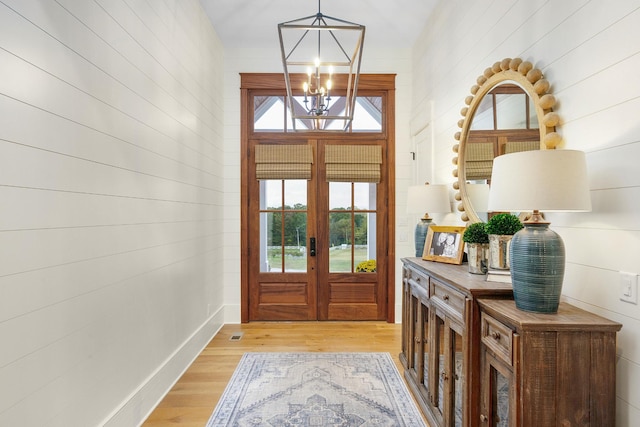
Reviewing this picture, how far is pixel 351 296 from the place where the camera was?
413 cm

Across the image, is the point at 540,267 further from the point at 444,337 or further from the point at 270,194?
the point at 270,194

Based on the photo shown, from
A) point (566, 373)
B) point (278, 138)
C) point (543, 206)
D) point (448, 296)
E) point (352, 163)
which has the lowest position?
point (566, 373)

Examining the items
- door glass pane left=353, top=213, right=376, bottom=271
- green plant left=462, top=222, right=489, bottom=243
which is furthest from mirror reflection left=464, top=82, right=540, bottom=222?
door glass pane left=353, top=213, right=376, bottom=271

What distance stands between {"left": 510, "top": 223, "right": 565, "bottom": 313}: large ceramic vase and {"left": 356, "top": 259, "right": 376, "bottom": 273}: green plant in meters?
2.84

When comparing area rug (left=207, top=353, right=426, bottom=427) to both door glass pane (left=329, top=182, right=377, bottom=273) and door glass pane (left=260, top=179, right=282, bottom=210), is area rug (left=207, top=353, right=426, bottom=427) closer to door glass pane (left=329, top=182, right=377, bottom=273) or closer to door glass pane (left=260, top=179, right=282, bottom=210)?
door glass pane (left=329, top=182, right=377, bottom=273)

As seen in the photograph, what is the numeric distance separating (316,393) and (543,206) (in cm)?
204

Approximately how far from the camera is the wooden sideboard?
119 cm

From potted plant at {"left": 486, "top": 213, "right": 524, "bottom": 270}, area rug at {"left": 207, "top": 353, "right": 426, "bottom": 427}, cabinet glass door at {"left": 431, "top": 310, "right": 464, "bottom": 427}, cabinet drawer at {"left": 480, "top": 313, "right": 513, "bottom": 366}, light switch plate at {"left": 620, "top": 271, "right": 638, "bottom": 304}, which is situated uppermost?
potted plant at {"left": 486, "top": 213, "right": 524, "bottom": 270}

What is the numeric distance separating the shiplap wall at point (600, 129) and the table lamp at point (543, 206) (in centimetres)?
14

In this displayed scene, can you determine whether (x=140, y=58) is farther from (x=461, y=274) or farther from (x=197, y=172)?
(x=461, y=274)

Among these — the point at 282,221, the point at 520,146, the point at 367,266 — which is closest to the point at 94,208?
the point at 520,146

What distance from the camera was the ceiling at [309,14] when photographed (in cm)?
322

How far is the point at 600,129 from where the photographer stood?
136 centimetres

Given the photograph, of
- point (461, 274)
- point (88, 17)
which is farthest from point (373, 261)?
point (88, 17)
